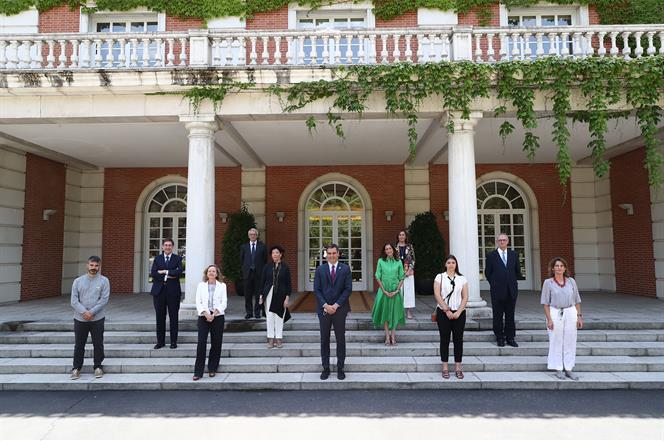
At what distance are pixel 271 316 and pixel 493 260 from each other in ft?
11.5

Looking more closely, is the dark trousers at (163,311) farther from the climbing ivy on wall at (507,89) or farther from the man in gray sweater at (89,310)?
the climbing ivy on wall at (507,89)

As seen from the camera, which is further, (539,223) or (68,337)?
(539,223)

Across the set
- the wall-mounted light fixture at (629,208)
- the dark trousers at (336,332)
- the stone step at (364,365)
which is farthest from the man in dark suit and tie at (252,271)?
the wall-mounted light fixture at (629,208)

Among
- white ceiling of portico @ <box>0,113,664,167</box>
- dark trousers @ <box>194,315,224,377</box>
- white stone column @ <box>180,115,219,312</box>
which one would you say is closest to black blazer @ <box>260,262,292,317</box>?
dark trousers @ <box>194,315,224,377</box>

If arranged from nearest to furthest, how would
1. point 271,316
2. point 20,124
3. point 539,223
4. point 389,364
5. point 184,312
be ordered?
point 389,364 < point 271,316 < point 184,312 < point 20,124 < point 539,223

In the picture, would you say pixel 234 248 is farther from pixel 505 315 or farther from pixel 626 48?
pixel 626 48

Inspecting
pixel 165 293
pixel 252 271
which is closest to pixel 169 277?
pixel 165 293

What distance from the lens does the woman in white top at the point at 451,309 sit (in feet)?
17.6

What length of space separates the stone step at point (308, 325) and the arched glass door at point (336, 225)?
204 inches

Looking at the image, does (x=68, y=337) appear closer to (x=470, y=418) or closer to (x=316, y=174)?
(x=470, y=418)

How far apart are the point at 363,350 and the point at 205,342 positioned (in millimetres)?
2267

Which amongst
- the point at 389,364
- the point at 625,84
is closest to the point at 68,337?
the point at 389,364

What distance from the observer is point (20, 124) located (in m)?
8.33

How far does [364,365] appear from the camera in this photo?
5.82 m
